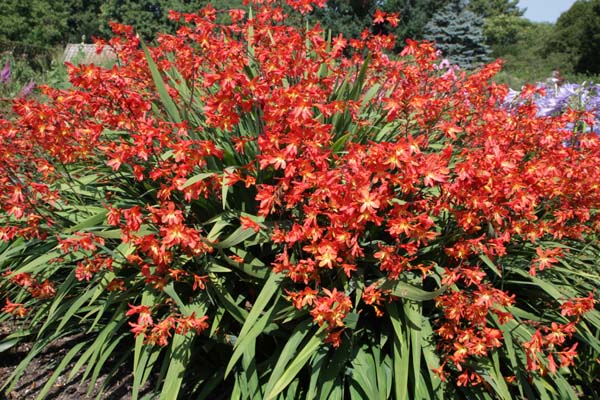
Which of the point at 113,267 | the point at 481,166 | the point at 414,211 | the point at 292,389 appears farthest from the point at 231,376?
the point at 481,166

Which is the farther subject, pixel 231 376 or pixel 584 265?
pixel 584 265

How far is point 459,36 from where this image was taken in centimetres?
2041

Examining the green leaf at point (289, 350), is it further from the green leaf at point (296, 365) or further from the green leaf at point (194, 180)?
the green leaf at point (194, 180)

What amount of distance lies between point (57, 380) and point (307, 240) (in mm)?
1568

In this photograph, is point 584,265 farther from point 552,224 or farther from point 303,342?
point 303,342

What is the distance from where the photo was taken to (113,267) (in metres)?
2.29

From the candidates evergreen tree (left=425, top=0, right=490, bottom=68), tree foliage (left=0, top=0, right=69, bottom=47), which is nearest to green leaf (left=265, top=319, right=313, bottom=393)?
evergreen tree (left=425, top=0, right=490, bottom=68)

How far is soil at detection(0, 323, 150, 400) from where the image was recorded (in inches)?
96.1

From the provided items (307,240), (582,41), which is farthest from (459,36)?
(307,240)

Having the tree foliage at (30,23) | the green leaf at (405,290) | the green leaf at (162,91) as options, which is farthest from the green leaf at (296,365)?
the tree foliage at (30,23)

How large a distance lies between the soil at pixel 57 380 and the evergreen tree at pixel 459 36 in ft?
64.3

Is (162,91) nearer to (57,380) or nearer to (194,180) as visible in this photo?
(194,180)

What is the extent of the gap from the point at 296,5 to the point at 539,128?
1489mm

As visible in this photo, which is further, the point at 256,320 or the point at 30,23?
the point at 30,23
